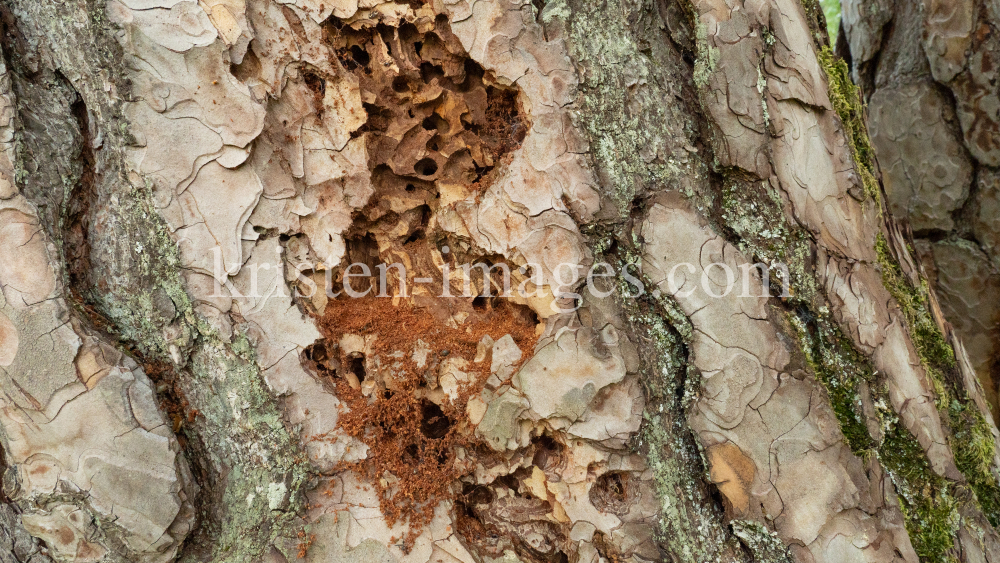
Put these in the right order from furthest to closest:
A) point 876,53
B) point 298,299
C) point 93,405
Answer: point 876,53
point 298,299
point 93,405

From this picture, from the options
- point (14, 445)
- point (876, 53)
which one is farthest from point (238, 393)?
point (876, 53)

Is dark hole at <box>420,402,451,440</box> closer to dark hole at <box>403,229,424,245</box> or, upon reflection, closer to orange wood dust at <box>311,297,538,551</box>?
orange wood dust at <box>311,297,538,551</box>

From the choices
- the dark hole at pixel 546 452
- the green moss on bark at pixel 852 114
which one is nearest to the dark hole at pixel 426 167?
the dark hole at pixel 546 452

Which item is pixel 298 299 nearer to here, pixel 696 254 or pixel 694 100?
pixel 696 254

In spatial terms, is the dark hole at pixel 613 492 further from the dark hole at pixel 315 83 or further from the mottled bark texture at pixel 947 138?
the mottled bark texture at pixel 947 138

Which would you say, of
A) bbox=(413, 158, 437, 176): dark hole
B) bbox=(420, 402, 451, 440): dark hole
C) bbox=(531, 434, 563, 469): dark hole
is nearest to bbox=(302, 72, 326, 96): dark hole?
bbox=(413, 158, 437, 176): dark hole

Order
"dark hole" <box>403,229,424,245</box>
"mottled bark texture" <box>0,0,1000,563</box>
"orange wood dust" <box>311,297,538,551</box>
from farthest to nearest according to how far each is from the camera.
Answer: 1. "dark hole" <box>403,229,424,245</box>
2. "orange wood dust" <box>311,297,538,551</box>
3. "mottled bark texture" <box>0,0,1000,563</box>
